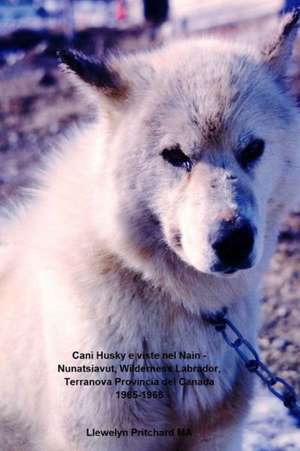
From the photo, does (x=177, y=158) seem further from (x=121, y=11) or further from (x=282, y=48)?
(x=121, y=11)

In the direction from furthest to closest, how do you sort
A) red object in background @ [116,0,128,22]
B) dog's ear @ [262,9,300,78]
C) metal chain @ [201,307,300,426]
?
red object in background @ [116,0,128,22] < dog's ear @ [262,9,300,78] < metal chain @ [201,307,300,426]

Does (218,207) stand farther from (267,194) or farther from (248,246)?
(267,194)

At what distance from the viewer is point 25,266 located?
3.14 m

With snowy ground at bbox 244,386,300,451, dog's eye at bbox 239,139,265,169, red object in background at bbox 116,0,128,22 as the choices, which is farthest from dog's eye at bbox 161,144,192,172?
red object in background at bbox 116,0,128,22

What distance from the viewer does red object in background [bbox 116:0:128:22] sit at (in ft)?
49.9

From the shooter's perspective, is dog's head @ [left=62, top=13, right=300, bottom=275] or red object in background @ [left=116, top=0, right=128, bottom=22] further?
→ red object in background @ [left=116, top=0, right=128, bottom=22]

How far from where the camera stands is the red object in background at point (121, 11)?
1522cm

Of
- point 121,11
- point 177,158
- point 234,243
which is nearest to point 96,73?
point 177,158

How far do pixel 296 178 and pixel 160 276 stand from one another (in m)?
0.69

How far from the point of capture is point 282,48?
116 inches

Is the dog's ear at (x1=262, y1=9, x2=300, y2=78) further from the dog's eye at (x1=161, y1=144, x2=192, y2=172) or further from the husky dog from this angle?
the dog's eye at (x1=161, y1=144, x2=192, y2=172)

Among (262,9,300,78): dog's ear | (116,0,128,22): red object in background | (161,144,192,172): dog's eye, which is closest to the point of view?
(161,144,192,172): dog's eye

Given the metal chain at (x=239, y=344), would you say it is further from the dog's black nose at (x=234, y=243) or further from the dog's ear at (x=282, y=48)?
the dog's ear at (x=282, y=48)

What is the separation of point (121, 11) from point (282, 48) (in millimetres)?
13118
